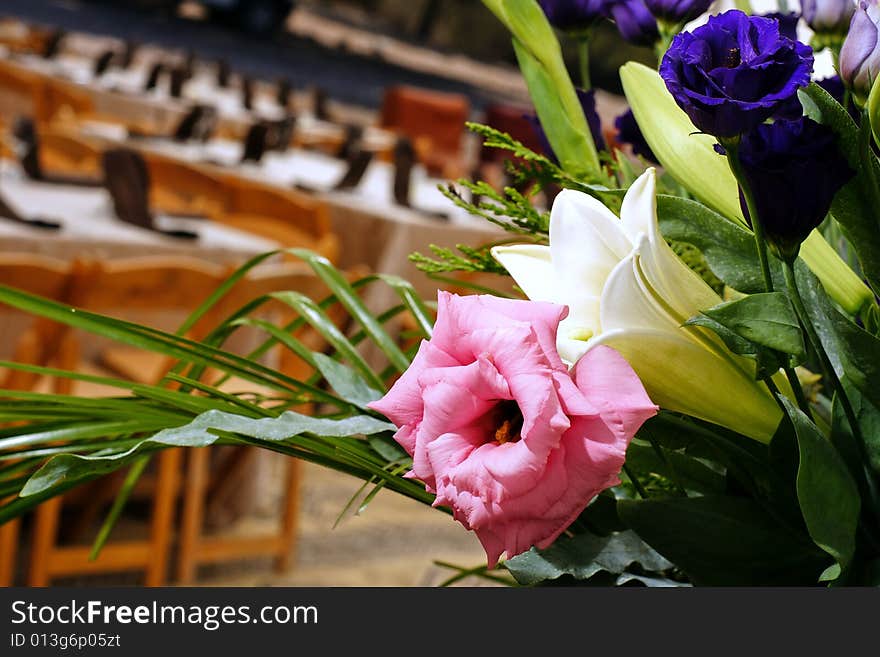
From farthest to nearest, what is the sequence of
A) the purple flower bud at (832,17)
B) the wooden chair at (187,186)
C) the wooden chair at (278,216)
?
the wooden chair at (187,186)
the wooden chair at (278,216)
the purple flower bud at (832,17)

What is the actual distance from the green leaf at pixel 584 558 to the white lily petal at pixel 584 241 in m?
0.10

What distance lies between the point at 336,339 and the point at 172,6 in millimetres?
15800

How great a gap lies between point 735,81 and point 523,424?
116mm

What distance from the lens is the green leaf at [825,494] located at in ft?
1.15

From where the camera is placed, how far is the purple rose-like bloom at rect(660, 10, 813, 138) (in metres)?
0.32

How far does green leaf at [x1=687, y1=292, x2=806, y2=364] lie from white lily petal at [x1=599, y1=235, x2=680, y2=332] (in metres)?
0.02

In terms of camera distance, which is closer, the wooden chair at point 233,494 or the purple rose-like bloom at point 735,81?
the purple rose-like bloom at point 735,81

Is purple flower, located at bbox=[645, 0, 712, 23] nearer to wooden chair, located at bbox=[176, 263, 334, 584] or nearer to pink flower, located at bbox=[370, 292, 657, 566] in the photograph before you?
pink flower, located at bbox=[370, 292, 657, 566]

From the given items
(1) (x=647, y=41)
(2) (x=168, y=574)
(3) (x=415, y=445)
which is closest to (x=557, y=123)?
(1) (x=647, y=41)

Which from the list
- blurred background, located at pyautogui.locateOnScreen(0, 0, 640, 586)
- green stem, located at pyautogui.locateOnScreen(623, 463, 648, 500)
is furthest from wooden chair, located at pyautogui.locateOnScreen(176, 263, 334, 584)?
green stem, located at pyautogui.locateOnScreen(623, 463, 648, 500)

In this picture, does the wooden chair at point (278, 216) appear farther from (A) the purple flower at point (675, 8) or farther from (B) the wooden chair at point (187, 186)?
(A) the purple flower at point (675, 8)

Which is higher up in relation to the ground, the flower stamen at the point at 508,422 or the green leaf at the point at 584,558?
the flower stamen at the point at 508,422

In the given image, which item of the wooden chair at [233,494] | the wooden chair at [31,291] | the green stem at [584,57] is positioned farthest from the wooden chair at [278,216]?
the green stem at [584,57]

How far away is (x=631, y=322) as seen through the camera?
364 millimetres
